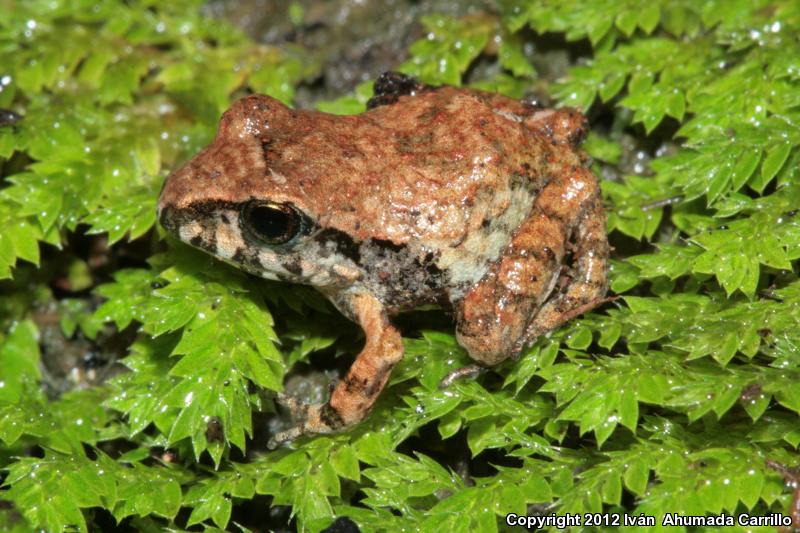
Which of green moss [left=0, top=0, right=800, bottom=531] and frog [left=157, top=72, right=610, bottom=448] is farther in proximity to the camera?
frog [left=157, top=72, right=610, bottom=448]

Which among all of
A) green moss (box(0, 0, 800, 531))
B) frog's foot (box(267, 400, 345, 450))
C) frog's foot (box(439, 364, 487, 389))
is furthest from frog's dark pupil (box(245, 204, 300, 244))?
frog's foot (box(439, 364, 487, 389))

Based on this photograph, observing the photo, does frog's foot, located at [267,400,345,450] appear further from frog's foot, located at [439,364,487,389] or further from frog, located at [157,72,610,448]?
frog's foot, located at [439,364,487,389]

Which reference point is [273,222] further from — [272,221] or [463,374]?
[463,374]

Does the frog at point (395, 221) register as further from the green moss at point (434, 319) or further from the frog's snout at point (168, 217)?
the green moss at point (434, 319)

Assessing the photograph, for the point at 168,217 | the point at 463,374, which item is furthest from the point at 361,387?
the point at 168,217

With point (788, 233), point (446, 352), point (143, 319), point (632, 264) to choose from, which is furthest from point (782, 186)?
point (143, 319)

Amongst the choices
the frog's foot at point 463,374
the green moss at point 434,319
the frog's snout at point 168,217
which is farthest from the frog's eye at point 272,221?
the frog's foot at point 463,374
